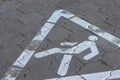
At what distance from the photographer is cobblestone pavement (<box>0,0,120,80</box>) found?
4.62 m

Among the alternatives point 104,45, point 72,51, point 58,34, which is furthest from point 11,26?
point 104,45

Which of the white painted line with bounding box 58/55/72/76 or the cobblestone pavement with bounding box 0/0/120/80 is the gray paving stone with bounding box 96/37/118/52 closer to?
the cobblestone pavement with bounding box 0/0/120/80

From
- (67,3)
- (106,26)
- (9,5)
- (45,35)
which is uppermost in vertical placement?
(106,26)

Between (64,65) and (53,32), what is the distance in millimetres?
956

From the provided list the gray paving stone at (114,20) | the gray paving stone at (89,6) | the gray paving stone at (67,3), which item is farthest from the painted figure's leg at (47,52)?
the gray paving stone at (67,3)

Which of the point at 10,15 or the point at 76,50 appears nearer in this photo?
the point at 76,50


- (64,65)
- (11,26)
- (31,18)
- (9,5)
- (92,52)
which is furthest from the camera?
(9,5)

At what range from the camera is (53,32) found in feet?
17.9

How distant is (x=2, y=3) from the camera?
662 centimetres

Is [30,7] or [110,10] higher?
[110,10]

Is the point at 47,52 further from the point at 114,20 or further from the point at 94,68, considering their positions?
the point at 114,20

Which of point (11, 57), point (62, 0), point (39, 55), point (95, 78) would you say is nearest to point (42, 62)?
point (39, 55)

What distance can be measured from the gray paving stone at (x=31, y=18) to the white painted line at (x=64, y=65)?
1313 mm

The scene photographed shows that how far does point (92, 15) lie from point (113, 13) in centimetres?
40
